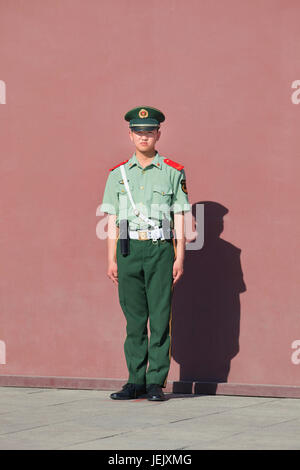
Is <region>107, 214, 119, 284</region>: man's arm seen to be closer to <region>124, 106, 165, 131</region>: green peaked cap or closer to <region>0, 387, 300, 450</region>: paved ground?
<region>124, 106, 165, 131</region>: green peaked cap

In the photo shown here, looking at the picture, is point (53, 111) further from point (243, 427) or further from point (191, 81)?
point (243, 427)

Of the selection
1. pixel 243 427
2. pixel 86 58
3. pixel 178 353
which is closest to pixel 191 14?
pixel 86 58

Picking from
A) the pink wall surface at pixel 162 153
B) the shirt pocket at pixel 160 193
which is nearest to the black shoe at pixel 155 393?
the pink wall surface at pixel 162 153

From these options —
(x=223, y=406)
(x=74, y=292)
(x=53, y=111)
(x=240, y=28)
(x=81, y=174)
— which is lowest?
(x=223, y=406)

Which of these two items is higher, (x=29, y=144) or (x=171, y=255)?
(x=29, y=144)

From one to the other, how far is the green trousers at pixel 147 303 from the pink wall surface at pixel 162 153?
522mm

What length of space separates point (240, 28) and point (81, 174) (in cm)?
155

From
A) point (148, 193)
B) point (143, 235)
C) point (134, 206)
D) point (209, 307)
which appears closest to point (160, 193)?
point (148, 193)

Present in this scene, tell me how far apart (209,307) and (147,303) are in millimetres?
560

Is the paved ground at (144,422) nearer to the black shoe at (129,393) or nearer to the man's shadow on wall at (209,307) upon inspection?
the black shoe at (129,393)

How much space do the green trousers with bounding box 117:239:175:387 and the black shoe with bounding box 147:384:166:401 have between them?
28mm

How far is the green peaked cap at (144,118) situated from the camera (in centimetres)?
621

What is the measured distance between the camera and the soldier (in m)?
6.14

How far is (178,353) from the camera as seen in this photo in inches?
263
